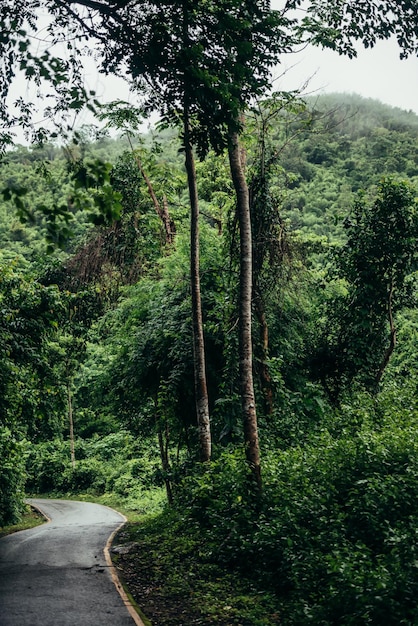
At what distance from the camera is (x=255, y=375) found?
48.8 ft

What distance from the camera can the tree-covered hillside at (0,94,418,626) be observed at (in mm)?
6859

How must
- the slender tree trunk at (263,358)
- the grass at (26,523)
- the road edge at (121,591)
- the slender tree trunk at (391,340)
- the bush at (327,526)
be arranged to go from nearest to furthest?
the bush at (327,526) < the road edge at (121,591) < the slender tree trunk at (263,358) < the slender tree trunk at (391,340) < the grass at (26,523)

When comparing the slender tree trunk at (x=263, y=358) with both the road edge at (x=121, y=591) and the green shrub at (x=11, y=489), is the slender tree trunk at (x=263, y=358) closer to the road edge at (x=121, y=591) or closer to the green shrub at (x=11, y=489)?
the road edge at (x=121, y=591)

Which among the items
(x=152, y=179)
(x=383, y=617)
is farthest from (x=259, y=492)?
(x=152, y=179)

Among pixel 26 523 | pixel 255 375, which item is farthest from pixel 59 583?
pixel 26 523

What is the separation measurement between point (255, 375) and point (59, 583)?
724 cm

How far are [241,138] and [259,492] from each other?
21.2ft

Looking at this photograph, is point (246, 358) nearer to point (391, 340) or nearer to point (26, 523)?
point (391, 340)

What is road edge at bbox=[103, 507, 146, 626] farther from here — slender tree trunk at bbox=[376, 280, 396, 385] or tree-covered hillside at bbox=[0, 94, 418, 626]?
slender tree trunk at bbox=[376, 280, 396, 385]

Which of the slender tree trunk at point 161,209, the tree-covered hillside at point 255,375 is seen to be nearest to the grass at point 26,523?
the tree-covered hillside at point 255,375

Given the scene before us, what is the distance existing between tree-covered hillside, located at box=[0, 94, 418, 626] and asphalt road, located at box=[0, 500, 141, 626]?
0.52 meters

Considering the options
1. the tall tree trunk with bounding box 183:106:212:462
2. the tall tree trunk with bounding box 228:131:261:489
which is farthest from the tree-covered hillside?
the tall tree trunk with bounding box 183:106:212:462

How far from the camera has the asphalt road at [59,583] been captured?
280 inches

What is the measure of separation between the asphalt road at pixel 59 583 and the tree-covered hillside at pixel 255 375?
522 mm
